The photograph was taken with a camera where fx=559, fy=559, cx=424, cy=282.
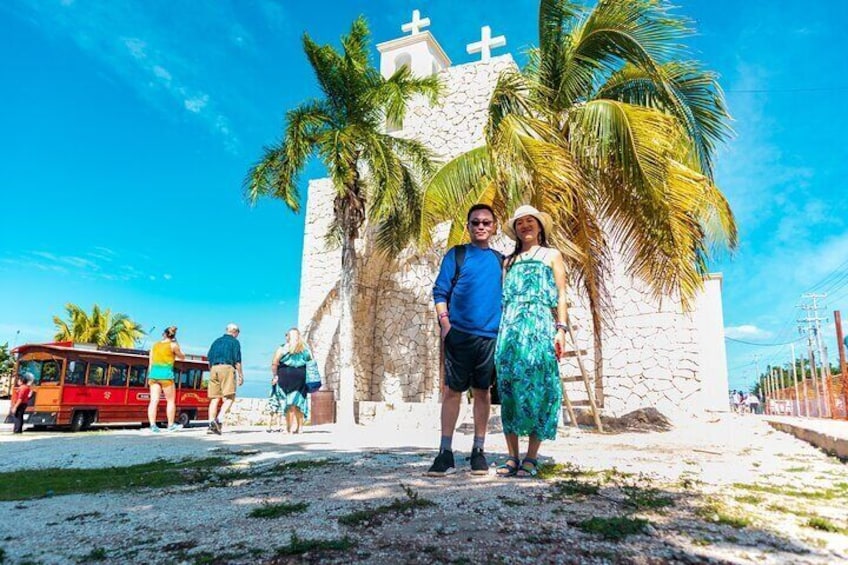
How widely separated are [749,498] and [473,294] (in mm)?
1956

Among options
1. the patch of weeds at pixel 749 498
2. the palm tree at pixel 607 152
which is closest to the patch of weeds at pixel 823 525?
the patch of weeds at pixel 749 498

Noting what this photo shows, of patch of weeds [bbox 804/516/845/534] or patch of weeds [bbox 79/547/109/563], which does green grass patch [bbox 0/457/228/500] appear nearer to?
patch of weeds [bbox 79/547/109/563]

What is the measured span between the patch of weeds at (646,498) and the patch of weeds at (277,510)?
1.61 m

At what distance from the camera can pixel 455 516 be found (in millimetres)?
2469

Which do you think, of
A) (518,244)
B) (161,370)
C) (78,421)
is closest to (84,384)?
(78,421)

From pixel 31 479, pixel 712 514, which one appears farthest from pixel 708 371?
pixel 31 479

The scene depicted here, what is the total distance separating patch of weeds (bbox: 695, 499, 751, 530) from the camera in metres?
2.41

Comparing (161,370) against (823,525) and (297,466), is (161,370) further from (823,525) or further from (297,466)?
(823,525)

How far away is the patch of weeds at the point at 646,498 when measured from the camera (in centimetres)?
272

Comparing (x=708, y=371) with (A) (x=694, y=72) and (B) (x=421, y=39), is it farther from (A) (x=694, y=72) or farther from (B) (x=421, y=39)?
(B) (x=421, y=39)

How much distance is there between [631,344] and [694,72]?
6.23 metres

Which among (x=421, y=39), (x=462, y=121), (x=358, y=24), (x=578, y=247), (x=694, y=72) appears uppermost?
(x=421, y=39)

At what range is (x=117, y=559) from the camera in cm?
207

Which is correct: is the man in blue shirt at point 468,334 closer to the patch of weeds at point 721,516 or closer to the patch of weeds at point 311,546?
the patch of weeds at point 721,516
